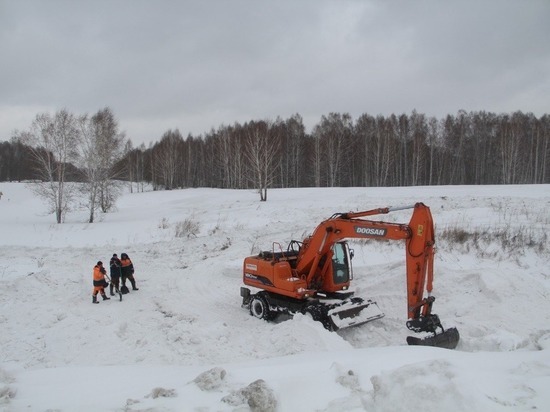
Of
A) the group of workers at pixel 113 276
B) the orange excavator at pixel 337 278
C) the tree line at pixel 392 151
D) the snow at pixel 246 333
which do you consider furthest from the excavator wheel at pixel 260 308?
the tree line at pixel 392 151

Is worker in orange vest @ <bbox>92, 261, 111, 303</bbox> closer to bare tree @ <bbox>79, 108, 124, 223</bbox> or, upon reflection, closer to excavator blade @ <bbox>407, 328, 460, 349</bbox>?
excavator blade @ <bbox>407, 328, 460, 349</bbox>

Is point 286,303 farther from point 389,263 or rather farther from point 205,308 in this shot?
point 389,263

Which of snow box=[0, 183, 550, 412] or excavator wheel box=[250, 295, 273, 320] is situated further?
excavator wheel box=[250, 295, 273, 320]

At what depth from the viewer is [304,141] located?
55.7m

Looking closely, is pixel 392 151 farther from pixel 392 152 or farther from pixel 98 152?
pixel 98 152

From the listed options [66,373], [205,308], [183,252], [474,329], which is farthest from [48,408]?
[183,252]

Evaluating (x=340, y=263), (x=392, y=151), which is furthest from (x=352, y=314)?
(x=392, y=151)

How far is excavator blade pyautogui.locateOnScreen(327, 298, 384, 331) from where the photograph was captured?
892cm

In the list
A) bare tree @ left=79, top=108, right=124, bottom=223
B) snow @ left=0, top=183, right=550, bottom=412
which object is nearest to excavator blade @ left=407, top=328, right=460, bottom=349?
snow @ left=0, top=183, right=550, bottom=412

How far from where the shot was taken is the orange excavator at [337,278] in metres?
7.53

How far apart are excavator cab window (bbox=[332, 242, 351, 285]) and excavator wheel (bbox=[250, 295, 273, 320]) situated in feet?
6.06

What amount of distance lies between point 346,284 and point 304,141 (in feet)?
153

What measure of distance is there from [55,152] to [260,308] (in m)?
22.5

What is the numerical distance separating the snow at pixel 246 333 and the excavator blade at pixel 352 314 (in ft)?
1.10
